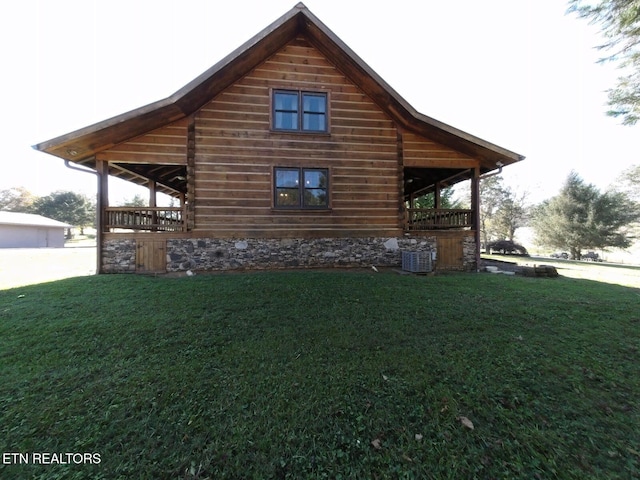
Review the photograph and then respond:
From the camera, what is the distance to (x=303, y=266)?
8656mm

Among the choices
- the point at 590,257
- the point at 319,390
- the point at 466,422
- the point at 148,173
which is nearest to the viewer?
the point at 466,422

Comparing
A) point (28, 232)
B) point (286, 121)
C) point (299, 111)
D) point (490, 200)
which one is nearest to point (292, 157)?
point (286, 121)

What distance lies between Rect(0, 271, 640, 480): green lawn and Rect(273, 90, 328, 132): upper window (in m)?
6.41

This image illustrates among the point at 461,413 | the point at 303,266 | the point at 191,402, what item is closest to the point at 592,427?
the point at 461,413

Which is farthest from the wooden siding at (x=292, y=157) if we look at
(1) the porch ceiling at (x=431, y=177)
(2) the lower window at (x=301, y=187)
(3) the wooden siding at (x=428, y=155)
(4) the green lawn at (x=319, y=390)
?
(4) the green lawn at (x=319, y=390)

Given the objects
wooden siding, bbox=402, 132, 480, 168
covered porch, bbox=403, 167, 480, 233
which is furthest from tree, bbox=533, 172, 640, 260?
wooden siding, bbox=402, 132, 480, 168

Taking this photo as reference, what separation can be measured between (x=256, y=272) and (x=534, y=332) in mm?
6596

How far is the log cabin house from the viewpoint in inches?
314

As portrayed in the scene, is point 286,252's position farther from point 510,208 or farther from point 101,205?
point 510,208

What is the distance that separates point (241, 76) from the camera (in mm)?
8531

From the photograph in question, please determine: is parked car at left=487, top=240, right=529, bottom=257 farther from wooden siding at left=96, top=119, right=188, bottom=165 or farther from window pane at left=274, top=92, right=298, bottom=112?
wooden siding at left=96, top=119, right=188, bottom=165

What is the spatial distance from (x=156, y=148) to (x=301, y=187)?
4.61 meters

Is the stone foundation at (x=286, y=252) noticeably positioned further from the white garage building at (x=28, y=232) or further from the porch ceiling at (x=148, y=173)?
the white garage building at (x=28, y=232)

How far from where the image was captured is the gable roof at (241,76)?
732cm
